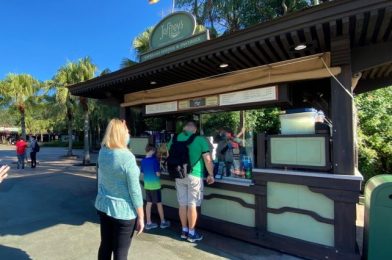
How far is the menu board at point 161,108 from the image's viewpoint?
6307 mm

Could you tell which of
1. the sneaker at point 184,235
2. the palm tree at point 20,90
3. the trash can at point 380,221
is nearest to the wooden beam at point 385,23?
the trash can at point 380,221

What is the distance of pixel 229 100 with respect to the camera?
5.33 meters

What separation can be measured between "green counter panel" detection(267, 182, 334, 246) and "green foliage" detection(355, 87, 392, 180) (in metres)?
5.40

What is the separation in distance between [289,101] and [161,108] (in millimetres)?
2860

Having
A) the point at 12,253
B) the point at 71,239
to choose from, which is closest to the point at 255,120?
the point at 71,239

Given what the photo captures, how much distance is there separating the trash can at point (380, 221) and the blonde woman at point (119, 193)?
8.37 ft

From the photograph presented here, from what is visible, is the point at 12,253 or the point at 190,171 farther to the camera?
the point at 190,171

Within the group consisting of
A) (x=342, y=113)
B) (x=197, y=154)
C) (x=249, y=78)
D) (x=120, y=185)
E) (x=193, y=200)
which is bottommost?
(x=193, y=200)

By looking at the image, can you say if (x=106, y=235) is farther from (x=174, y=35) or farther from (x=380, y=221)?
(x=174, y=35)

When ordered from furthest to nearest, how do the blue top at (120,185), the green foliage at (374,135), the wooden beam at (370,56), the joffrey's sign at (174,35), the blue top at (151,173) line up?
the green foliage at (374,135) < the joffrey's sign at (174,35) < the blue top at (151,173) < the wooden beam at (370,56) < the blue top at (120,185)

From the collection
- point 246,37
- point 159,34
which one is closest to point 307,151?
point 246,37

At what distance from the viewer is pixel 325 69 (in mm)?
4129

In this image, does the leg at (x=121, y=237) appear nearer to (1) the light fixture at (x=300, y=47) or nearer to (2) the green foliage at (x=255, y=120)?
(1) the light fixture at (x=300, y=47)

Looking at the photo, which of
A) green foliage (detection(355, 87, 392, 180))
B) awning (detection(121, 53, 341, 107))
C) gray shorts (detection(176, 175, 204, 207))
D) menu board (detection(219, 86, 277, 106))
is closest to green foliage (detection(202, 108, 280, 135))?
green foliage (detection(355, 87, 392, 180))
